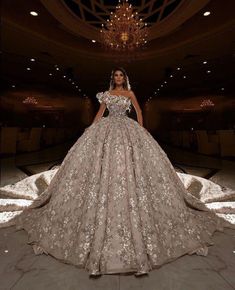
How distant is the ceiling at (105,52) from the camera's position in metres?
5.82

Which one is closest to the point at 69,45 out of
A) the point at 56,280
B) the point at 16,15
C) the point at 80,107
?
the point at 16,15

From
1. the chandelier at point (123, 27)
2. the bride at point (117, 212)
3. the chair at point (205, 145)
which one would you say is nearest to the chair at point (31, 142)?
the chandelier at point (123, 27)

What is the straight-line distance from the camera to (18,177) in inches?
168

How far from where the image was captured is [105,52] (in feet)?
22.7

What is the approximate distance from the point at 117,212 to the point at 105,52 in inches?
247

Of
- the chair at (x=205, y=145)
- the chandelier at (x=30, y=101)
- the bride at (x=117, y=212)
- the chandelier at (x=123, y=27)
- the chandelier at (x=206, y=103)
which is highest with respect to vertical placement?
the chandelier at (x=123, y=27)

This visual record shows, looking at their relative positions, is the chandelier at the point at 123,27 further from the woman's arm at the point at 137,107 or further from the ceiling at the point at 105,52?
the woman's arm at the point at 137,107

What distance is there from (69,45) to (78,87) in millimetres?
1995

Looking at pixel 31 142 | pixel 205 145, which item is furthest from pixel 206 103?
pixel 31 142

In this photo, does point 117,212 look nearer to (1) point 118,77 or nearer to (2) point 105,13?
(1) point 118,77

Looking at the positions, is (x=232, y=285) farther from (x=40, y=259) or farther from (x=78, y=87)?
(x=78, y=87)

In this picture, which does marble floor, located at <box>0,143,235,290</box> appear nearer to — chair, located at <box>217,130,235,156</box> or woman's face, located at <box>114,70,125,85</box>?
woman's face, located at <box>114,70,125,85</box>

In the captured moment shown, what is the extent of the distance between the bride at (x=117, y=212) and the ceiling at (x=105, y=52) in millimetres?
3706

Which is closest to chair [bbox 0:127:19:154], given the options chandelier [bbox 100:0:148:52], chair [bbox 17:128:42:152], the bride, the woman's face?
chair [bbox 17:128:42:152]
